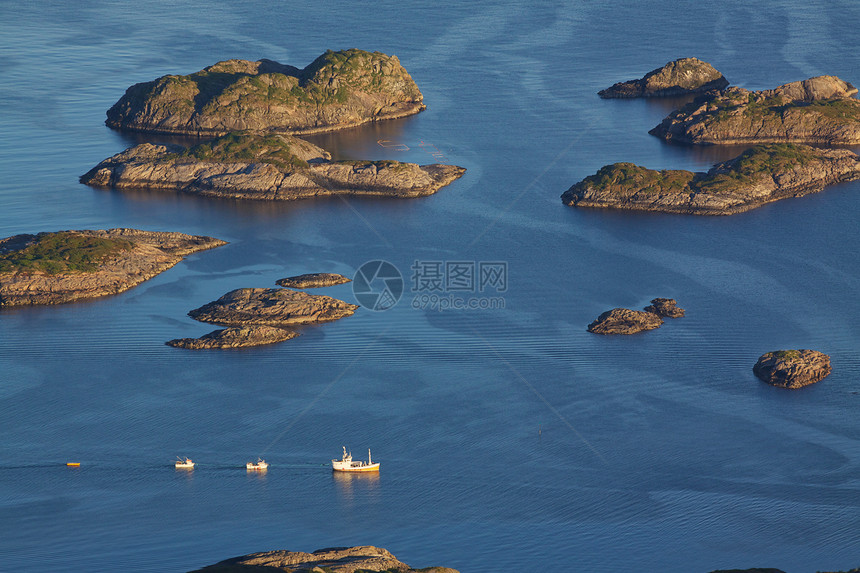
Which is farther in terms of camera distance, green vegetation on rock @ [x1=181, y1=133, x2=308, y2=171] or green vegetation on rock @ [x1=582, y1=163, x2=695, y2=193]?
green vegetation on rock @ [x1=181, y1=133, x2=308, y2=171]

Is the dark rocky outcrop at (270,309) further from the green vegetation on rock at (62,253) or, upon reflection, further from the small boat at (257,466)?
the small boat at (257,466)

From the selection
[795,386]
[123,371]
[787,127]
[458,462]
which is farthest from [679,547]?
[787,127]

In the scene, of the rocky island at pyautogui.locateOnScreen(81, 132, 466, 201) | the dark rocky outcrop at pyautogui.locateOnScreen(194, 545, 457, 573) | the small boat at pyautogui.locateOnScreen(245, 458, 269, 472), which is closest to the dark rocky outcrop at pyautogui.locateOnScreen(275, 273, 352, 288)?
the rocky island at pyautogui.locateOnScreen(81, 132, 466, 201)

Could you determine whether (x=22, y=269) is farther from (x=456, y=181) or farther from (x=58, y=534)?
(x=456, y=181)

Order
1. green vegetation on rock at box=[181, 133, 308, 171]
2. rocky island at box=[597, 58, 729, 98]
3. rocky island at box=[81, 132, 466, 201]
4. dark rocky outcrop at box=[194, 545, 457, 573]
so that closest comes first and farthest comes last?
dark rocky outcrop at box=[194, 545, 457, 573]
rocky island at box=[81, 132, 466, 201]
green vegetation on rock at box=[181, 133, 308, 171]
rocky island at box=[597, 58, 729, 98]

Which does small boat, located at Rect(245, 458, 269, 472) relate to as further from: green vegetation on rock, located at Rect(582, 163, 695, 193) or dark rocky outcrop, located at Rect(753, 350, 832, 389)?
green vegetation on rock, located at Rect(582, 163, 695, 193)

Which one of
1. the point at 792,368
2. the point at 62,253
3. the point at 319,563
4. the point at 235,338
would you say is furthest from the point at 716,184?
the point at 319,563

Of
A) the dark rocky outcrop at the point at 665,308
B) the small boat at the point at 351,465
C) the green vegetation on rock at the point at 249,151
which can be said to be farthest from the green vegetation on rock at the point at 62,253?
the dark rocky outcrop at the point at 665,308

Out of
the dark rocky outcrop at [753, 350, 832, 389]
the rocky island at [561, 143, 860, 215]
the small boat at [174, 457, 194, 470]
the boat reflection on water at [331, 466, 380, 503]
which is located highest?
the rocky island at [561, 143, 860, 215]
